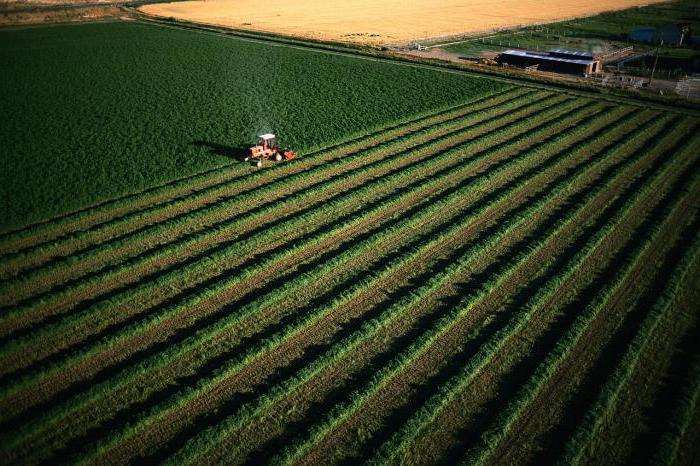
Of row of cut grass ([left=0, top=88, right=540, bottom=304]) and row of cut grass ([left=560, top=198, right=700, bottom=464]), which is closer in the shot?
row of cut grass ([left=560, top=198, right=700, bottom=464])

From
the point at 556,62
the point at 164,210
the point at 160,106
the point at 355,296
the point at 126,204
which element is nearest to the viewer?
the point at 355,296

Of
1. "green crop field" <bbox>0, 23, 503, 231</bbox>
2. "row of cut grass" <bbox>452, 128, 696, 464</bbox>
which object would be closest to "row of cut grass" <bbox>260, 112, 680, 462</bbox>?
"row of cut grass" <bbox>452, 128, 696, 464</bbox>

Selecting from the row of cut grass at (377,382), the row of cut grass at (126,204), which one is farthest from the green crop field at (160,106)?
the row of cut grass at (377,382)

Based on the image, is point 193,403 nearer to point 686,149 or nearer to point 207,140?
point 207,140

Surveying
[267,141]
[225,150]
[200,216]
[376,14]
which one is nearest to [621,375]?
[200,216]

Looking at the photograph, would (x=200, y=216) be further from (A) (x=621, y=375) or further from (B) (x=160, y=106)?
(B) (x=160, y=106)

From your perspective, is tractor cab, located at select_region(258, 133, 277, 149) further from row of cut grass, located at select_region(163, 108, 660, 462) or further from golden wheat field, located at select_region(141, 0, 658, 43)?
golden wheat field, located at select_region(141, 0, 658, 43)
